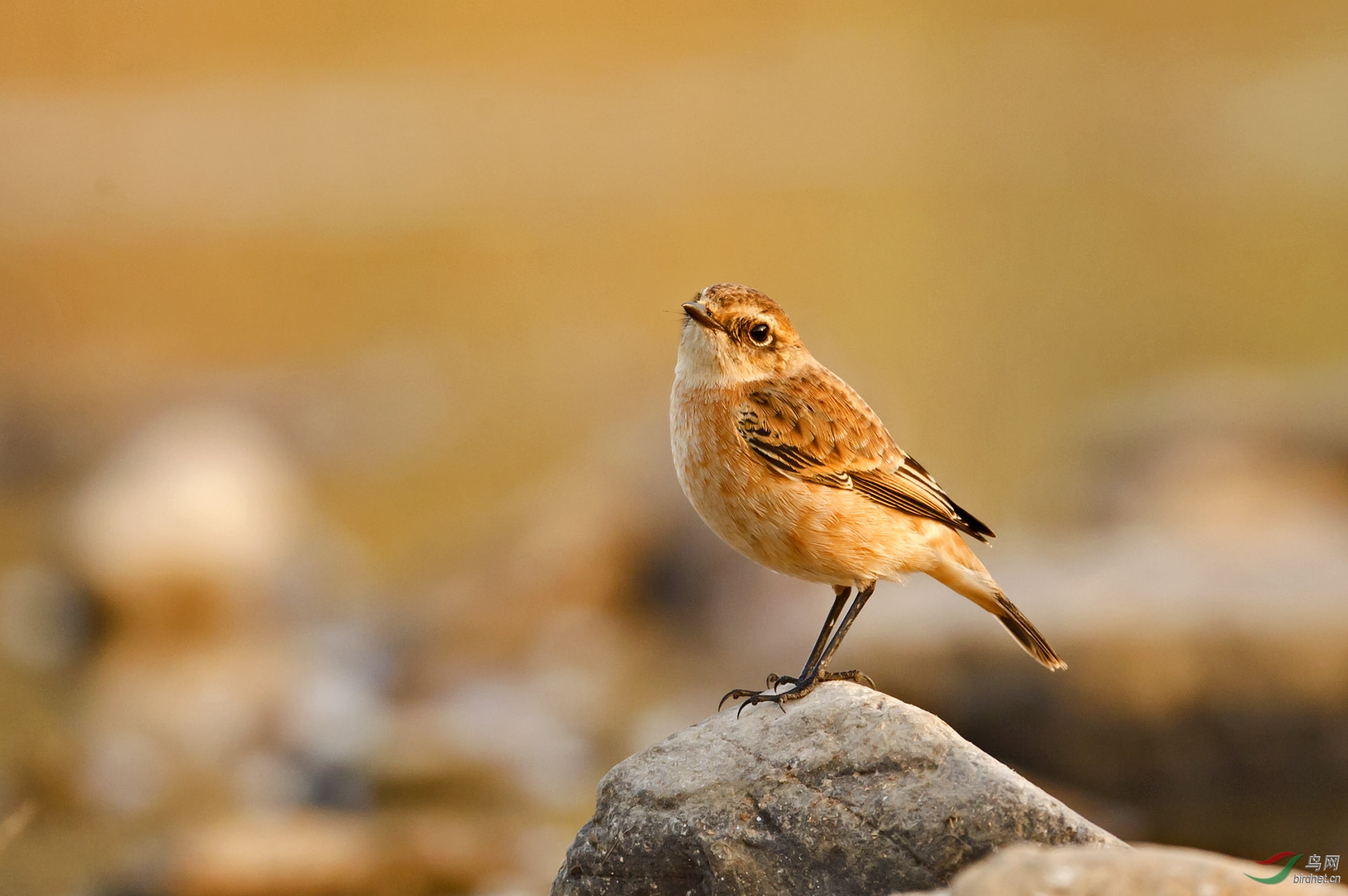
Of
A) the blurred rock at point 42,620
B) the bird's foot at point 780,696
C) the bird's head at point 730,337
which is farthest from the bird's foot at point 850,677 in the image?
the blurred rock at point 42,620

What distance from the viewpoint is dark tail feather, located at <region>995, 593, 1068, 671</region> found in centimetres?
743

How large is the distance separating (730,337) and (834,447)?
744mm

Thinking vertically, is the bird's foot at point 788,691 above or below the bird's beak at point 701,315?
below

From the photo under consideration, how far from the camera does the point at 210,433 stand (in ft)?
56.3

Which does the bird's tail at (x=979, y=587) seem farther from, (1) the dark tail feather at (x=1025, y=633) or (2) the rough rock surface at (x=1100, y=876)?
(2) the rough rock surface at (x=1100, y=876)

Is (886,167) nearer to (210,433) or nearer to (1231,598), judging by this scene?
(210,433)

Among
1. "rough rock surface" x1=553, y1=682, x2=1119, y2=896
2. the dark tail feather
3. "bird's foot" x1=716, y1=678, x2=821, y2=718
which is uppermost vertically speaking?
the dark tail feather

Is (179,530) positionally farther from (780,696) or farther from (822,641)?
(780,696)

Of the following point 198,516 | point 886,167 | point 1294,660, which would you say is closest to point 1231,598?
point 1294,660

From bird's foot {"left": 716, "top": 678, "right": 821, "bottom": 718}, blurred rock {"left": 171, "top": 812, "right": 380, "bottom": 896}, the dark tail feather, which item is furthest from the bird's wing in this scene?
blurred rock {"left": 171, "top": 812, "right": 380, "bottom": 896}

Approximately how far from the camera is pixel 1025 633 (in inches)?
297

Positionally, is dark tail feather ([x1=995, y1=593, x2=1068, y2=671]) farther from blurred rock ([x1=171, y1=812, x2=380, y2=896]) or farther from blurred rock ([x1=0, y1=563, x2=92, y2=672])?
blurred rock ([x1=0, y1=563, x2=92, y2=672])

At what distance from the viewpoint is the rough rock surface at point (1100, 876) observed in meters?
4.81

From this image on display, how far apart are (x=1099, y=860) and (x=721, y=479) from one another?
8.69ft
